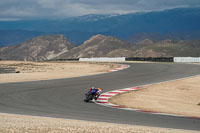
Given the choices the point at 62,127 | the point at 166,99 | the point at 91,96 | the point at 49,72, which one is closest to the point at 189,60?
the point at 49,72

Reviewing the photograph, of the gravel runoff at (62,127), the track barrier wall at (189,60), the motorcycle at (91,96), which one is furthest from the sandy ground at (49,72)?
the gravel runoff at (62,127)

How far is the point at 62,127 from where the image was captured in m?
10.2

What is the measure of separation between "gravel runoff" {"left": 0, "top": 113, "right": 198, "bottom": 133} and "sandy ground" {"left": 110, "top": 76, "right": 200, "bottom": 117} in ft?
14.0

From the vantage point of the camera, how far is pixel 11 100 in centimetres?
1659

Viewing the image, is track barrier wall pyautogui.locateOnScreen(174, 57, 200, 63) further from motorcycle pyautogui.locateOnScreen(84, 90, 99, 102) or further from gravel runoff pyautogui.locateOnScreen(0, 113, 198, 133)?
gravel runoff pyautogui.locateOnScreen(0, 113, 198, 133)

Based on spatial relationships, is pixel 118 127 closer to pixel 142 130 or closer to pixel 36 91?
pixel 142 130

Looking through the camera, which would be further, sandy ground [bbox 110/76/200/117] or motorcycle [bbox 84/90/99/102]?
motorcycle [bbox 84/90/99/102]

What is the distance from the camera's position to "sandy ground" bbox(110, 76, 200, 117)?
15.5m

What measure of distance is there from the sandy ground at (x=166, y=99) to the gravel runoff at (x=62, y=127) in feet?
14.0

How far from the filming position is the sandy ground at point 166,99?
50.7ft

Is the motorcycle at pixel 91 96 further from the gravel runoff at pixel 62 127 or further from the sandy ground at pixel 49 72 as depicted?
the sandy ground at pixel 49 72

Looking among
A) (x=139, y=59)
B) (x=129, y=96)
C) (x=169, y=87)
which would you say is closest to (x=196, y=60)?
(x=139, y=59)

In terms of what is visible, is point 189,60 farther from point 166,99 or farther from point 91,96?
point 91,96

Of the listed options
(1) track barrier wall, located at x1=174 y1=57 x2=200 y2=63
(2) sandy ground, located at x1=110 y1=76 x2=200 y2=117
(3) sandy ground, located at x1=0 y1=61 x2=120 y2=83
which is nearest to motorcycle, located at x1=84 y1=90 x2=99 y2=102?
(2) sandy ground, located at x1=110 y1=76 x2=200 y2=117
